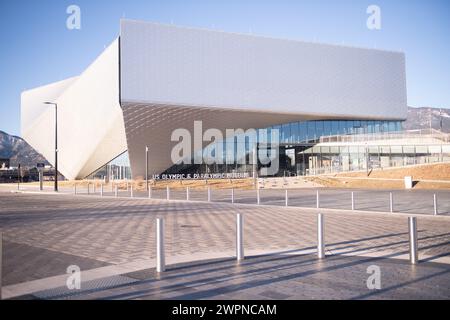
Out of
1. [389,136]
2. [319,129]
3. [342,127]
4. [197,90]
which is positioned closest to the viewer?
[197,90]

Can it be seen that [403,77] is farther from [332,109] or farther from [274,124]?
[274,124]

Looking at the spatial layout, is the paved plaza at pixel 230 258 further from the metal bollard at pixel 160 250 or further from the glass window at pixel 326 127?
the glass window at pixel 326 127

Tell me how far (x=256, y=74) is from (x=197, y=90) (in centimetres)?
836

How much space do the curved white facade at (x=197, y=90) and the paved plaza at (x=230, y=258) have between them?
3225 centimetres

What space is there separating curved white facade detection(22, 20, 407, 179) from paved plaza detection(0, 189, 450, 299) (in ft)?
106

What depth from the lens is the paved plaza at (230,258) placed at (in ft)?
18.0

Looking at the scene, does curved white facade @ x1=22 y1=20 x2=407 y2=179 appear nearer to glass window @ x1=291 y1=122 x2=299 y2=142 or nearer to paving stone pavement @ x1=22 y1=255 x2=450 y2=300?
glass window @ x1=291 y1=122 x2=299 y2=142

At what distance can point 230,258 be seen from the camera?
299 inches

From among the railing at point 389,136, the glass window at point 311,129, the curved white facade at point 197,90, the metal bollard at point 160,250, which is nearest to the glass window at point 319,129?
the glass window at point 311,129

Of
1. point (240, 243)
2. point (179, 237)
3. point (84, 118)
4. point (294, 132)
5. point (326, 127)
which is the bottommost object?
point (179, 237)

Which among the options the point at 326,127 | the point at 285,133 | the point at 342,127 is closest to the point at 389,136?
the point at 342,127

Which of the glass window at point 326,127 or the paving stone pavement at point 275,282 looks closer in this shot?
the paving stone pavement at point 275,282

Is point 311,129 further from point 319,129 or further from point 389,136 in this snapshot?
point 389,136

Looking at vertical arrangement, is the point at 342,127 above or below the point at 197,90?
below
